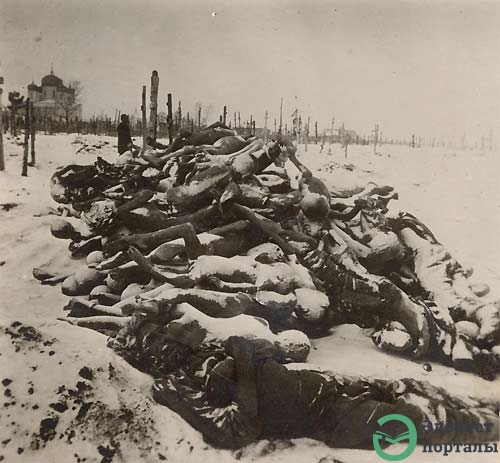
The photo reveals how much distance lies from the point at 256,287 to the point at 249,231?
35 cm

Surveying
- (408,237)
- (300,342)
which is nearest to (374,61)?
(408,237)

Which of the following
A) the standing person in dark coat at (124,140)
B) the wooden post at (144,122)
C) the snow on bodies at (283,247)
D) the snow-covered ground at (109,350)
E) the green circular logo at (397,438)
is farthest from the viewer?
the standing person in dark coat at (124,140)

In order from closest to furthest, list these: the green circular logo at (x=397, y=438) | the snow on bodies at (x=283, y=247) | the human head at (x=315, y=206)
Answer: the green circular logo at (x=397, y=438) → the snow on bodies at (x=283, y=247) → the human head at (x=315, y=206)

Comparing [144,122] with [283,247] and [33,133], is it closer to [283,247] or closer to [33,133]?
[33,133]

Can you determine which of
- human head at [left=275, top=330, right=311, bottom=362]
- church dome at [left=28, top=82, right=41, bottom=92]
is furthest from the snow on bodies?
church dome at [left=28, top=82, right=41, bottom=92]

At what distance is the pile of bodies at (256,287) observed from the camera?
192 centimetres

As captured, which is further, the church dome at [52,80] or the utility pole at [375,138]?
the utility pole at [375,138]

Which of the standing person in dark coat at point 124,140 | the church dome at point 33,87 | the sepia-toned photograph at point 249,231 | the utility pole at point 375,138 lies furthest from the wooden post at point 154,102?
the utility pole at point 375,138

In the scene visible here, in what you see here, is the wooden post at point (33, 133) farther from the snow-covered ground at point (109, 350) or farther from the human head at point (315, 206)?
the human head at point (315, 206)

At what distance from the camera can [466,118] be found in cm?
257

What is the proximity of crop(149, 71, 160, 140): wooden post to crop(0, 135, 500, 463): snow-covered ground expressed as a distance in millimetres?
251

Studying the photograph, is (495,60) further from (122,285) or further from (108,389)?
(108,389)

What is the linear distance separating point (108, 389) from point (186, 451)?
0.38 m

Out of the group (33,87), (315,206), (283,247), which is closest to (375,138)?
(315,206)
